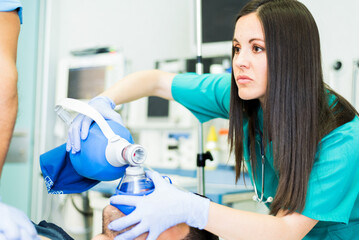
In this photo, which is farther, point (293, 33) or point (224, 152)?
point (224, 152)

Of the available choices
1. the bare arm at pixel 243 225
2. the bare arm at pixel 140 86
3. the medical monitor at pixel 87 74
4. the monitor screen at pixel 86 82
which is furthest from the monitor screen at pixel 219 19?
the bare arm at pixel 243 225

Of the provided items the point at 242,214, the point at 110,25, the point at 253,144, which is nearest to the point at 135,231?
the point at 242,214

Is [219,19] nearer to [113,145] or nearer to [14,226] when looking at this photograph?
[113,145]

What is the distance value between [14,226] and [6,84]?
16.1 inches

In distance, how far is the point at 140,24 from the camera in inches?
116

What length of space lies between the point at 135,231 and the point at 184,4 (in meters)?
2.66

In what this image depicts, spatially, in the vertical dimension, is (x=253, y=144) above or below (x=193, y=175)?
above

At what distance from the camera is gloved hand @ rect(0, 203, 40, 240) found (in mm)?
647

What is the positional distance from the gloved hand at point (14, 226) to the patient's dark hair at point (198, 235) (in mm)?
355

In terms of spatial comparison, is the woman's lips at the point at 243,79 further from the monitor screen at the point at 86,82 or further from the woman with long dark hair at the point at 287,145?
the monitor screen at the point at 86,82

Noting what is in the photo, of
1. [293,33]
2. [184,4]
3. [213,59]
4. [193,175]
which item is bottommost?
[193,175]

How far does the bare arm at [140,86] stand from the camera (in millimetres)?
1259

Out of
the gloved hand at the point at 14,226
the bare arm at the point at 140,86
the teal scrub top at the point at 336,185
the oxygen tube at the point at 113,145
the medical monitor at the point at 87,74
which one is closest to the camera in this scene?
the gloved hand at the point at 14,226

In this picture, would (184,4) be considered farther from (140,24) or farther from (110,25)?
(110,25)
